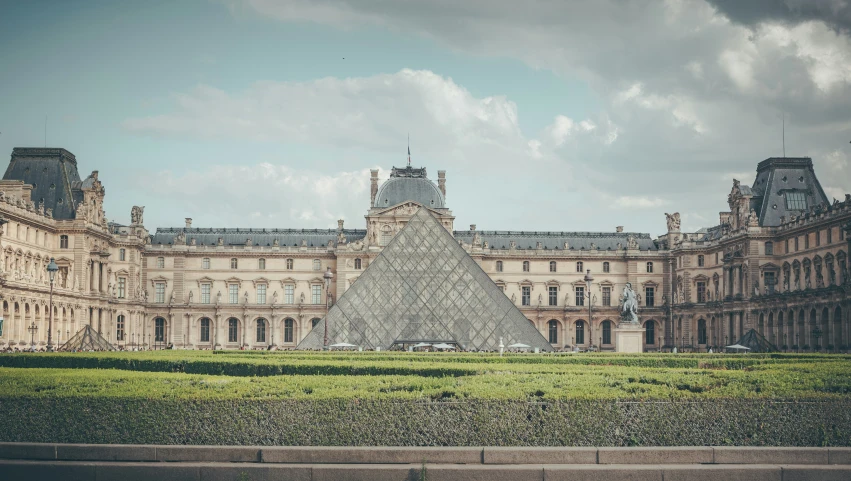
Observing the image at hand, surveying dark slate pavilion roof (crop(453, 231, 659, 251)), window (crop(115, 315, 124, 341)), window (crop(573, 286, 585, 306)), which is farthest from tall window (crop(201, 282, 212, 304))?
window (crop(573, 286, 585, 306))

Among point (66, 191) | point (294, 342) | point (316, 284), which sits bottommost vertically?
point (294, 342)

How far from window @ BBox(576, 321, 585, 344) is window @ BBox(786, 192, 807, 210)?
21243mm

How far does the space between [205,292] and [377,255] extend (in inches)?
908

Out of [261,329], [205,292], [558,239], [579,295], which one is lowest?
[261,329]

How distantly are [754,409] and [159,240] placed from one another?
69.9 m

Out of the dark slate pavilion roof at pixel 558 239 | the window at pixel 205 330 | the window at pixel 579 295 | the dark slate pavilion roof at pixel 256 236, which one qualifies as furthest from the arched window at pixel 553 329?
the window at pixel 205 330

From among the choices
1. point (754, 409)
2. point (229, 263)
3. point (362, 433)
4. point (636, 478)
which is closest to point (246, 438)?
point (362, 433)

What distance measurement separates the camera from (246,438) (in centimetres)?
1247

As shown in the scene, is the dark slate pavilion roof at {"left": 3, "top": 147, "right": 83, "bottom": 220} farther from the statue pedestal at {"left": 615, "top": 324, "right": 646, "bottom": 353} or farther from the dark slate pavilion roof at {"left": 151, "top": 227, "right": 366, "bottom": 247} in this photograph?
the statue pedestal at {"left": 615, "top": 324, "right": 646, "bottom": 353}

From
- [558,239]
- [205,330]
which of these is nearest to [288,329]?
[205,330]

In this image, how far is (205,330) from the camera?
76125 mm

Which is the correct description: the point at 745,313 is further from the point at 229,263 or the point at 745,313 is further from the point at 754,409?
the point at 754,409

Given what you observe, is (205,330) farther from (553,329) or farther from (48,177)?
(553,329)

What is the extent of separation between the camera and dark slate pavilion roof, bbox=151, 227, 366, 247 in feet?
255
